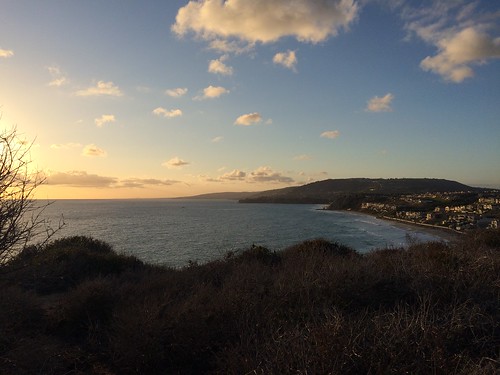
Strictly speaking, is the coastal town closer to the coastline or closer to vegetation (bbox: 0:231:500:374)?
the coastline

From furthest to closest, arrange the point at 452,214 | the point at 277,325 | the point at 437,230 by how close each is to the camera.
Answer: the point at 452,214
the point at 437,230
the point at 277,325

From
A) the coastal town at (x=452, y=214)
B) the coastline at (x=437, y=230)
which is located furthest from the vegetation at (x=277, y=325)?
the coastline at (x=437, y=230)

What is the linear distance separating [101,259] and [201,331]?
12.2 m

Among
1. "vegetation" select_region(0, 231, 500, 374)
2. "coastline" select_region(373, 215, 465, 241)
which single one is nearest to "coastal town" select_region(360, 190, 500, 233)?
"coastline" select_region(373, 215, 465, 241)

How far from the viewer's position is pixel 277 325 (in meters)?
7.71

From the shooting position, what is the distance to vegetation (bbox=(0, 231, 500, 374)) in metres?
5.28

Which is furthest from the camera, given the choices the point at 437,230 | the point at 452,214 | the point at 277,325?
the point at 452,214

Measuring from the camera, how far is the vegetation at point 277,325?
17.3ft

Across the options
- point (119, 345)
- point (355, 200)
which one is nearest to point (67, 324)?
point (119, 345)

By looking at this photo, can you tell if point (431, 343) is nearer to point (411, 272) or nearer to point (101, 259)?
point (411, 272)

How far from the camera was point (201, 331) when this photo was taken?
7.93 m

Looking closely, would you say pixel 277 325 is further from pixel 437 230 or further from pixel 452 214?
pixel 452 214

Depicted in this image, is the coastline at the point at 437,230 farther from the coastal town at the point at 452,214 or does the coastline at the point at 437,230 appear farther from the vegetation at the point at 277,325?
the vegetation at the point at 277,325

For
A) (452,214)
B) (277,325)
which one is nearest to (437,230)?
(452,214)
